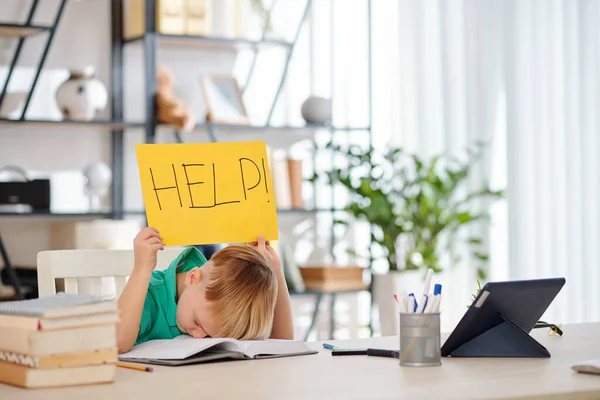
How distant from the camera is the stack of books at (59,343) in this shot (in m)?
1.28

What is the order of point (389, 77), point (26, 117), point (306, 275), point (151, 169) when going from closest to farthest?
point (151, 169) → point (26, 117) → point (306, 275) → point (389, 77)

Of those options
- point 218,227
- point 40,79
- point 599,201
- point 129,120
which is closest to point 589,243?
point 599,201

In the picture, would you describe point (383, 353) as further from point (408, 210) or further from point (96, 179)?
point (408, 210)

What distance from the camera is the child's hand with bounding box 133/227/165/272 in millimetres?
1579

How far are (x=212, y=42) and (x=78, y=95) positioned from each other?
0.73 m

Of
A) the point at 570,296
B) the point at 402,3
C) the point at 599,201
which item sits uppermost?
the point at 402,3

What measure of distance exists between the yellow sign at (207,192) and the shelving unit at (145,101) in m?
2.51

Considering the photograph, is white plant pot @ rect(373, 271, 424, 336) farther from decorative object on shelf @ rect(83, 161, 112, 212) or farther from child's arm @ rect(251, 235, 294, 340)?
child's arm @ rect(251, 235, 294, 340)

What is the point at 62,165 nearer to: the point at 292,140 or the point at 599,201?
the point at 292,140

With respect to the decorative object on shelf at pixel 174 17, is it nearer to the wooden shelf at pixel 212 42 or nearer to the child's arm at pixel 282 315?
the wooden shelf at pixel 212 42

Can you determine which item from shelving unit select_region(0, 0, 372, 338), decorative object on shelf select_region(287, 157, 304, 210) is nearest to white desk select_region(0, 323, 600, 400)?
shelving unit select_region(0, 0, 372, 338)

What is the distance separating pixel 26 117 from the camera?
13.9ft

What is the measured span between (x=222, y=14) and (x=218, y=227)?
3.14 m

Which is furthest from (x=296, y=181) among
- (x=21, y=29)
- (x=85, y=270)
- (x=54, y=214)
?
(x=85, y=270)
